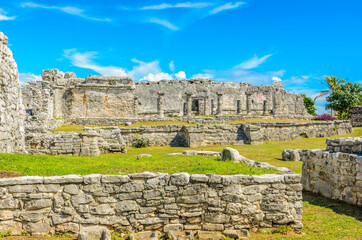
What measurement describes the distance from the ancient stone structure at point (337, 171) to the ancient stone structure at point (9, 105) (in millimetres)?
7773

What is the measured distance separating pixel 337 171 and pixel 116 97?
2355cm

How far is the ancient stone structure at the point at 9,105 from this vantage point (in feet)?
23.9

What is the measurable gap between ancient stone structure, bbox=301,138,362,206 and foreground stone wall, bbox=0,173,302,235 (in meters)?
1.78

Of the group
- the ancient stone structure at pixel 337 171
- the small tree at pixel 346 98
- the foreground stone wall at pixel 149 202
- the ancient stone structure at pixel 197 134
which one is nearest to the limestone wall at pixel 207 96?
the small tree at pixel 346 98

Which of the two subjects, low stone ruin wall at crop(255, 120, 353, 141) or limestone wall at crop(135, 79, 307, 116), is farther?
limestone wall at crop(135, 79, 307, 116)

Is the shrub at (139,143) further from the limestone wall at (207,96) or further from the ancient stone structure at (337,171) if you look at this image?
the limestone wall at (207,96)

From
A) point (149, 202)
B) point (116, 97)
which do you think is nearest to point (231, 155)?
point (149, 202)

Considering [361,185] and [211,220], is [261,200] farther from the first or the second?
[361,185]

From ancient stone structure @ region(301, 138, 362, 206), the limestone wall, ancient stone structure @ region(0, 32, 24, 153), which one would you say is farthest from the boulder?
the limestone wall

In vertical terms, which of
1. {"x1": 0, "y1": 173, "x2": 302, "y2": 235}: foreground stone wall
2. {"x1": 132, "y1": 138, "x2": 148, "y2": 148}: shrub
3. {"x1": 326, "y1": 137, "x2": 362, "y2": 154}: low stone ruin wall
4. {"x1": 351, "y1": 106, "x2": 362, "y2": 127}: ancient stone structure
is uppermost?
{"x1": 351, "y1": 106, "x2": 362, "y2": 127}: ancient stone structure

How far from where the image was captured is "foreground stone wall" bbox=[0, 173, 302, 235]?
14.2 ft

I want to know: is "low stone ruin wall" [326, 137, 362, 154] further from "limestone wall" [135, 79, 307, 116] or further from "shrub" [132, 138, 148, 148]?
"limestone wall" [135, 79, 307, 116]

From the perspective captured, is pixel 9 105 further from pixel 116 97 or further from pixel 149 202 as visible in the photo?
pixel 116 97

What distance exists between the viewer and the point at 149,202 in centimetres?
462
